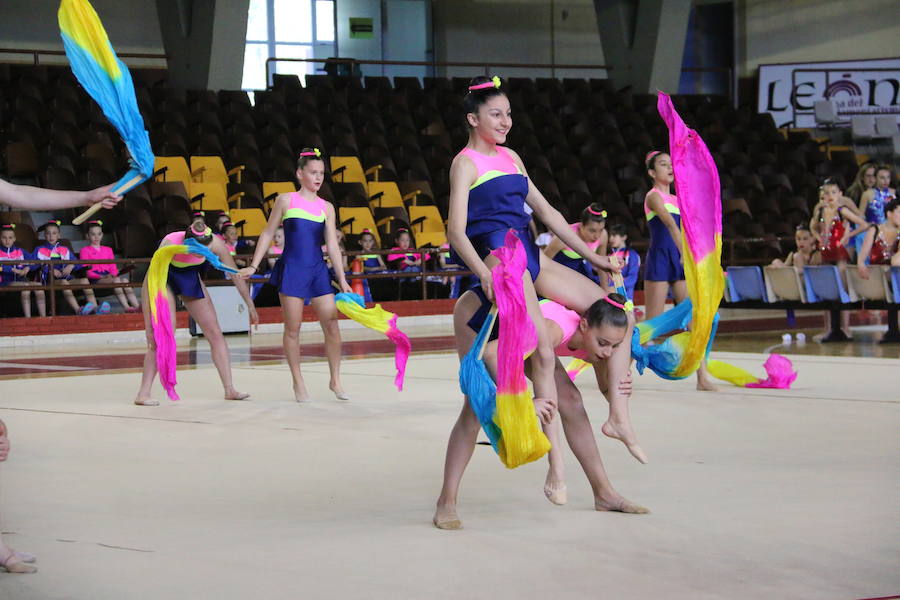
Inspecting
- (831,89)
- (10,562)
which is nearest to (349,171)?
(831,89)

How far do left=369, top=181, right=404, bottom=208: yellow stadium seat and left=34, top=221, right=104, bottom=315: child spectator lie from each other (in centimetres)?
486

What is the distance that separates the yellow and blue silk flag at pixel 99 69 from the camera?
3975mm

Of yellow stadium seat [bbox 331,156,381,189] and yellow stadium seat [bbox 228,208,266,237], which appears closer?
yellow stadium seat [bbox 228,208,266,237]

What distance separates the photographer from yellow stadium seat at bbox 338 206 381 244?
1770 cm

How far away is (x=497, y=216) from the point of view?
4.32 metres

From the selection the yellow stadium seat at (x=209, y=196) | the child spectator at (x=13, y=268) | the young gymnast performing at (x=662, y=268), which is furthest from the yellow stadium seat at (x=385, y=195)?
the young gymnast performing at (x=662, y=268)

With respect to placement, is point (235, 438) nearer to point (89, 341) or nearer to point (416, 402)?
point (416, 402)

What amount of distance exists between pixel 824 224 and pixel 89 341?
8.64m

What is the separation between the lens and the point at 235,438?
245 inches

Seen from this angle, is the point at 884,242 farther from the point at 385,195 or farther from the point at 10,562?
the point at 10,562


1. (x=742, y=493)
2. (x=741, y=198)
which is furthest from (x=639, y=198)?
(x=742, y=493)

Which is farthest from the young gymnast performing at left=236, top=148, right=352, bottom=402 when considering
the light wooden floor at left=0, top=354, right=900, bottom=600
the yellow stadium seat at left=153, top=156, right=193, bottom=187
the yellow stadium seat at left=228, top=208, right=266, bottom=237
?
the yellow stadium seat at left=153, top=156, right=193, bottom=187

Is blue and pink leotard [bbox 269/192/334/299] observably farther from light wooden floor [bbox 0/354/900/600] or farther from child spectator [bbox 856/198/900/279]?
child spectator [bbox 856/198/900/279]

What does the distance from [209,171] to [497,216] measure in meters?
14.1
